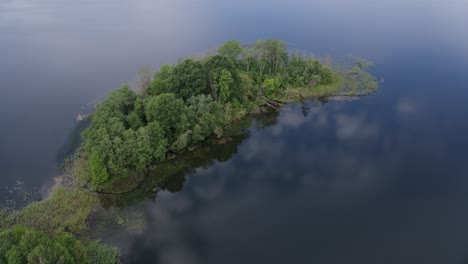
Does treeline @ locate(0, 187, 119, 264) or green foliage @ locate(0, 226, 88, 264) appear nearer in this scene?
green foliage @ locate(0, 226, 88, 264)

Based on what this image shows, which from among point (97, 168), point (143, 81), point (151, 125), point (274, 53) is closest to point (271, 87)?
point (274, 53)

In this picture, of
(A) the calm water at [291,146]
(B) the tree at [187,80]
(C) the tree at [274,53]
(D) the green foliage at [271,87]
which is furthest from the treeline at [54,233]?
(C) the tree at [274,53]

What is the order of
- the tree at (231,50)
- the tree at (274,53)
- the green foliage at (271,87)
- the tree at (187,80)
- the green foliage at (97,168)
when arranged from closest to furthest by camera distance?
the green foliage at (97,168) < the tree at (187,80) < the tree at (231,50) < the green foliage at (271,87) < the tree at (274,53)

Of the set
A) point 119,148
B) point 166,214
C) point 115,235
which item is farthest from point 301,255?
point 119,148

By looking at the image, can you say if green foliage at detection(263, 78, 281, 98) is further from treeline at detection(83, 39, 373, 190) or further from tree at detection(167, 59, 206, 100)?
tree at detection(167, 59, 206, 100)

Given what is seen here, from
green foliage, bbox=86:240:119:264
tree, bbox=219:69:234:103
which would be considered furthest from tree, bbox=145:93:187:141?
green foliage, bbox=86:240:119:264

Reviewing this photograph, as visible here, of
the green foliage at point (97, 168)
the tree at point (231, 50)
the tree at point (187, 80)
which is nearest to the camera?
the green foliage at point (97, 168)

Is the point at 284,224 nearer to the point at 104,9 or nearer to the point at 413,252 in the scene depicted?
the point at 413,252

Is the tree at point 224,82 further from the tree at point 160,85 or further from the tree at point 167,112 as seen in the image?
the tree at point 167,112
